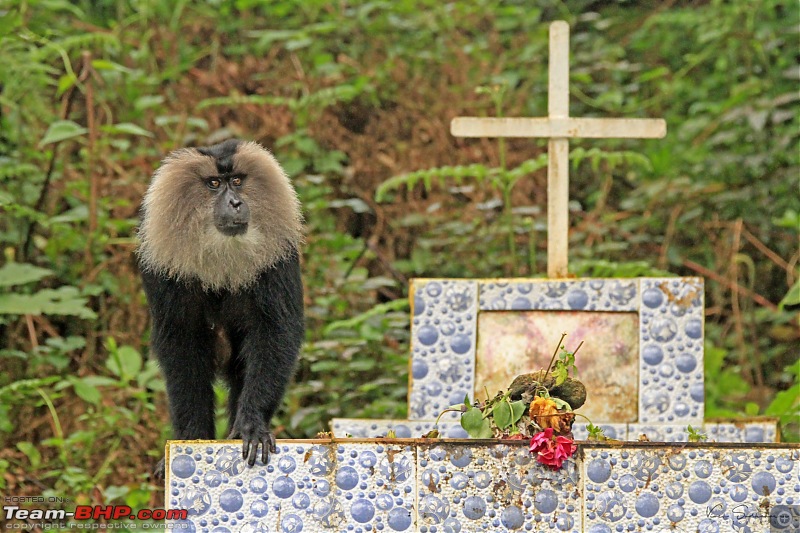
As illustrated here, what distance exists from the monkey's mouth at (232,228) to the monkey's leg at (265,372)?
41 cm

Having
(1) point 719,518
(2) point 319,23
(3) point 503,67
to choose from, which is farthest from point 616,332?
(2) point 319,23

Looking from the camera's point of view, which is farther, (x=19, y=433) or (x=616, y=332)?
(x=19, y=433)

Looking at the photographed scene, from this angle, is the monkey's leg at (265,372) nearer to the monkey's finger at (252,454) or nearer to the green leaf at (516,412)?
the monkey's finger at (252,454)

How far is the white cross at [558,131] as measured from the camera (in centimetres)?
523

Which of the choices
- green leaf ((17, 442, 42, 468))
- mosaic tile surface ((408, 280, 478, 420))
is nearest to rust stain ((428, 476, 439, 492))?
mosaic tile surface ((408, 280, 478, 420))

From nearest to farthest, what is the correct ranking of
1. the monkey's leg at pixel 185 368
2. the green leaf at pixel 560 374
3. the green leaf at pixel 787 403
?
the green leaf at pixel 560 374 < the monkey's leg at pixel 185 368 < the green leaf at pixel 787 403

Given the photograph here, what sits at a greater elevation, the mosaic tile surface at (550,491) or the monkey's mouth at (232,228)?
the monkey's mouth at (232,228)

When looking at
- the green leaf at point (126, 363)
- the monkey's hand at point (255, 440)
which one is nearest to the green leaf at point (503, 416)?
the monkey's hand at point (255, 440)

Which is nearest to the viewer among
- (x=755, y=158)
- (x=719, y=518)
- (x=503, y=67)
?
(x=719, y=518)

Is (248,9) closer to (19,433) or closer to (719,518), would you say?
(19,433)

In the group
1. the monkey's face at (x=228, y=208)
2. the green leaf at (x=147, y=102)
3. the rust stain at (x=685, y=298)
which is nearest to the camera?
the monkey's face at (x=228, y=208)

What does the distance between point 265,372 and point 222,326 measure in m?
→ 0.40

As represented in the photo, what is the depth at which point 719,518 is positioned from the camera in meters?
3.45

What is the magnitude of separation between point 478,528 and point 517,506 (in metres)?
0.15
